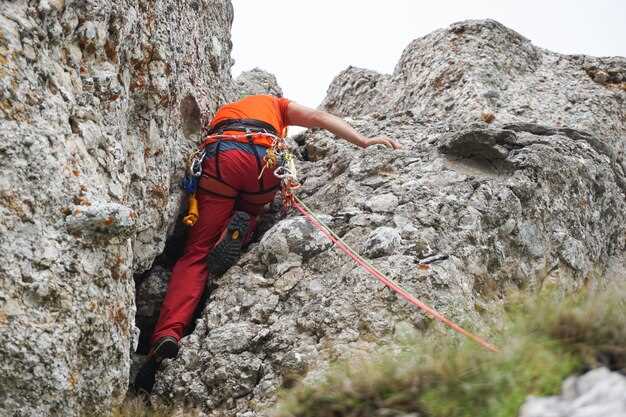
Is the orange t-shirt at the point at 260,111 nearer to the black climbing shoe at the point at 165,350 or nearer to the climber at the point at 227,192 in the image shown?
the climber at the point at 227,192

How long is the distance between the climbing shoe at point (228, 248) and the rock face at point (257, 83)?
4.86 meters

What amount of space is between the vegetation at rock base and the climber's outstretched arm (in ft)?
12.6

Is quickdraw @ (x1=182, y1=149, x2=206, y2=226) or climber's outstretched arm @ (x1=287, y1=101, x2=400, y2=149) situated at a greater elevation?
climber's outstretched arm @ (x1=287, y1=101, x2=400, y2=149)

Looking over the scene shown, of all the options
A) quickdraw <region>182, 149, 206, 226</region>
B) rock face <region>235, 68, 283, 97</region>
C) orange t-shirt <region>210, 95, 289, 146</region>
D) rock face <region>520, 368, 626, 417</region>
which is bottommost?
rock face <region>520, 368, 626, 417</region>

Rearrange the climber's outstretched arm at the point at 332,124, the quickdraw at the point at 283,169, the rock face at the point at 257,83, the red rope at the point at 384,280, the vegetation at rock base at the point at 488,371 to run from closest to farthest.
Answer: the vegetation at rock base at the point at 488,371, the red rope at the point at 384,280, the quickdraw at the point at 283,169, the climber's outstretched arm at the point at 332,124, the rock face at the point at 257,83

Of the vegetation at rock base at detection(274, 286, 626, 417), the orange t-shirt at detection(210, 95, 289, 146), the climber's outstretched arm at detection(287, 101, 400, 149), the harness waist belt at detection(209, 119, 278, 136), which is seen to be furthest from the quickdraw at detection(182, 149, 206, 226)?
the vegetation at rock base at detection(274, 286, 626, 417)

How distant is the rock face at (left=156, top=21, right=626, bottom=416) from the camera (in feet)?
14.1

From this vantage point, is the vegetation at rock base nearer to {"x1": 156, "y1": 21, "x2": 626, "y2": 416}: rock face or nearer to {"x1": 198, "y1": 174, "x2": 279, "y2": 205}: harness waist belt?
{"x1": 156, "y1": 21, "x2": 626, "y2": 416}: rock face

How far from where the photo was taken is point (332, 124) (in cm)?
636

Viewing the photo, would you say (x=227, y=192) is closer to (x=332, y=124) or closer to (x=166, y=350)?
(x=332, y=124)

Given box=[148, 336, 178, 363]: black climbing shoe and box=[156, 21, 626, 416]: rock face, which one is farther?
box=[148, 336, 178, 363]: black climbing shoe

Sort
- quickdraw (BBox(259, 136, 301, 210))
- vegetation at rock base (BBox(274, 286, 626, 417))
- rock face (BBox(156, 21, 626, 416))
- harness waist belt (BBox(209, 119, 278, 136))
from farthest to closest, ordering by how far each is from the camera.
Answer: harness waist belt (BBox(209, 119, 278, 136)), quickdraw (BBox(259, 136, 301, 210)), rock face (BBox(156, 21, 626, 416)), vegetation at rock base (BBox(274, 286, 626, 417))

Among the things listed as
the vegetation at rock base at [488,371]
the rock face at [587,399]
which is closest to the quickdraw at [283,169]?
the vegetation at rock base at [488,371]

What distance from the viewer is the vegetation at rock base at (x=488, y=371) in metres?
2.37
